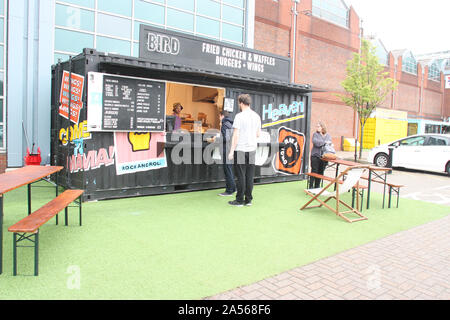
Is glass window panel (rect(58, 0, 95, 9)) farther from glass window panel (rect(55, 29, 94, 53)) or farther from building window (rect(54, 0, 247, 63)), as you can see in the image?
glass window panel (rect(55, 29, 94, 53))

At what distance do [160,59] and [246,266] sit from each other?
5.00 m

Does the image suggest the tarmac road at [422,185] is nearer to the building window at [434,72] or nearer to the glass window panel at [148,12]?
the glass window panel at [148,12]

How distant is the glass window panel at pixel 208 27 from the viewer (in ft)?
42.8

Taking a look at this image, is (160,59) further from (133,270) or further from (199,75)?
(133,270)

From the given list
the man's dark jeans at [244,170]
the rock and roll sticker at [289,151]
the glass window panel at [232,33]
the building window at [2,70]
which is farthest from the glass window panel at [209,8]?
the man's dark jeans at [244,170]

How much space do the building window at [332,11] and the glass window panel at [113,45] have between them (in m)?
15.9

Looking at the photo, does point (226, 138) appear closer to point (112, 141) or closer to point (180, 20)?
point (112, 141)

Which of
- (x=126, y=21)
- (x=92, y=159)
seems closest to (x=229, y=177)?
(x=92, y=159)

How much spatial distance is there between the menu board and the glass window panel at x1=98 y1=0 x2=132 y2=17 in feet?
16.3

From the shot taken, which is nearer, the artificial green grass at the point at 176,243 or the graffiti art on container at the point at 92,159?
the artificial green grass at the point at 176,243

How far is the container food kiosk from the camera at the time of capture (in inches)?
266

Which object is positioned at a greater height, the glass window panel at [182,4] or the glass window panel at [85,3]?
the glass window panel at [182,4]

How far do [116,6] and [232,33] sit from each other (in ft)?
15.8

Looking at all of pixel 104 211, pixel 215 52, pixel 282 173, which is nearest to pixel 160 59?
pixel 215 52
